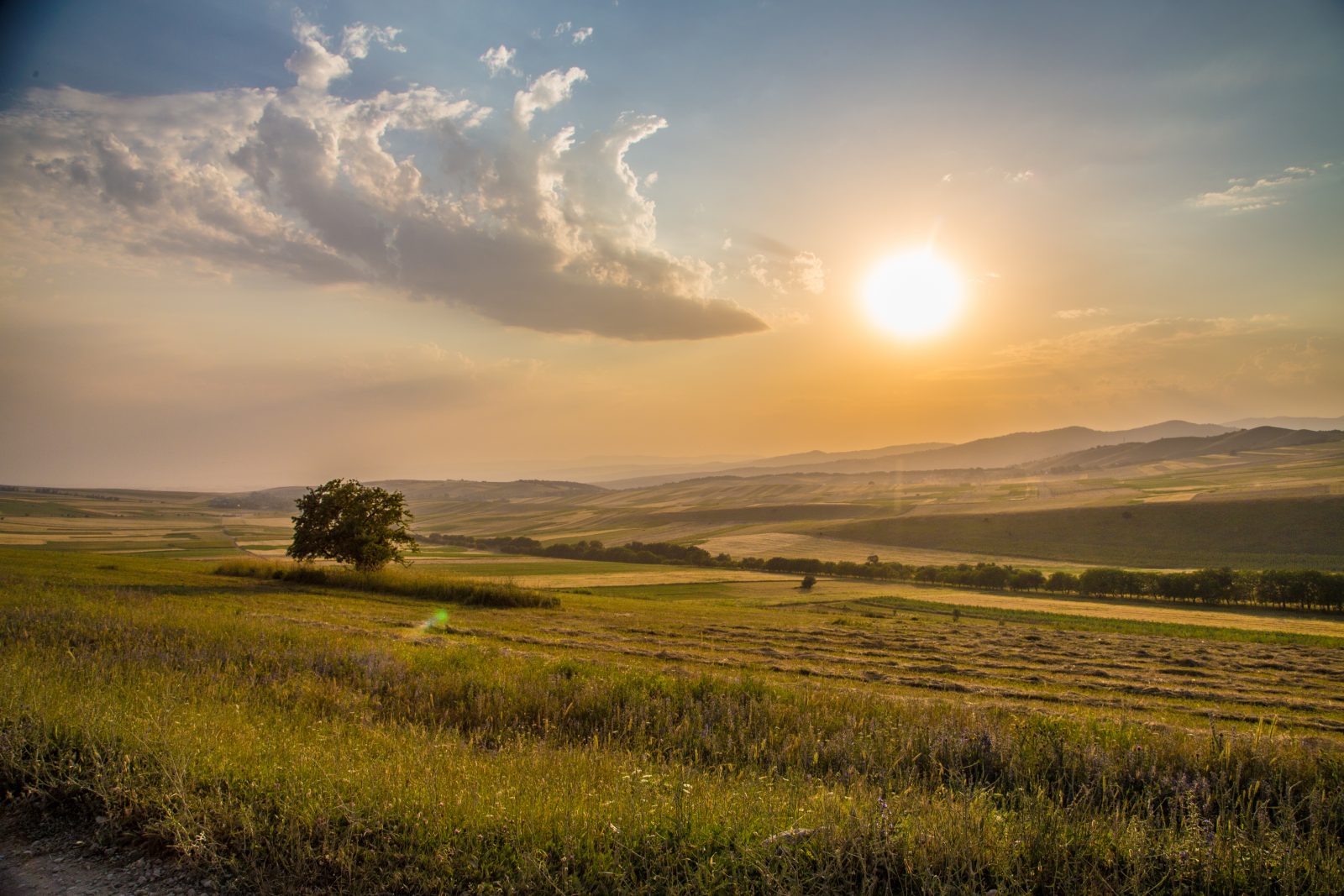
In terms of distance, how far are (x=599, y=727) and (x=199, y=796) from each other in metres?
5.09

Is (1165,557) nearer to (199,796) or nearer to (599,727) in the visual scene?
(599,727)

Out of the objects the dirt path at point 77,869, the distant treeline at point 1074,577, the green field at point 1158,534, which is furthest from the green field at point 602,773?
the green field at point 1158,534

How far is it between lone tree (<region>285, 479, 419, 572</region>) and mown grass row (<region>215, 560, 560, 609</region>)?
0.99m

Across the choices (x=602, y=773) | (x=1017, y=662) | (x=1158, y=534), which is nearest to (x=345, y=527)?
(x=1017, y=662)

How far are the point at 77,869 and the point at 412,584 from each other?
113 ft

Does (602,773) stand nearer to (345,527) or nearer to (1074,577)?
(345,527)

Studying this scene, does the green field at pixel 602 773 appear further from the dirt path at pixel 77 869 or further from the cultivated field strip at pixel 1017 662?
the cultivated field strip at pixel 1017 662

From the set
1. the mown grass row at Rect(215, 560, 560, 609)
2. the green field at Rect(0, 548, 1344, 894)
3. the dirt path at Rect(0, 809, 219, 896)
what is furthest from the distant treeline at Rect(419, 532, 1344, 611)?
the dirt path at Rect(0, 809, 219, 896)

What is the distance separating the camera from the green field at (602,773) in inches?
186

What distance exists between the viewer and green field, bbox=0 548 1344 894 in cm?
472

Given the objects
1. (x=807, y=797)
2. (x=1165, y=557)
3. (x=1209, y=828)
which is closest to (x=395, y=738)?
(x=807, y=797)

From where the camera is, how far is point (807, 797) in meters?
5.81

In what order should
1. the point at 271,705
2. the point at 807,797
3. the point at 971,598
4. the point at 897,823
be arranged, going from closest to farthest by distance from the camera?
1. the point at 897,823
2. the point at 807,797
3. the point at 271,705
4. the point at 971,598

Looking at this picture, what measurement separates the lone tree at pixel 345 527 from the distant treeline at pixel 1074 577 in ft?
167
